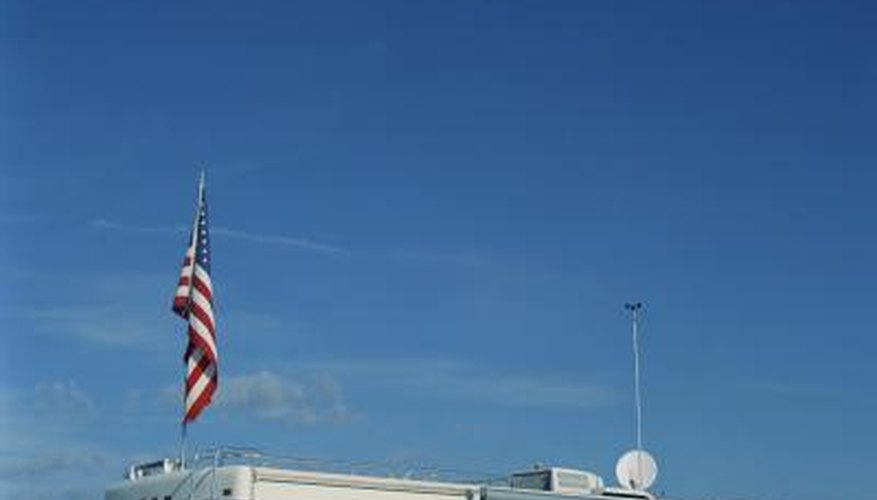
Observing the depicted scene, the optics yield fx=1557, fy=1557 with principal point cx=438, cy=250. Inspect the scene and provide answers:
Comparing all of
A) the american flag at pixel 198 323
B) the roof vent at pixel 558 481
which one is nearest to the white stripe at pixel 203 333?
the american flag at pixel 198 323

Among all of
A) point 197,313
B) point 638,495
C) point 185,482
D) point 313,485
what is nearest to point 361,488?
point 313,485

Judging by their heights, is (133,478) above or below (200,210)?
below

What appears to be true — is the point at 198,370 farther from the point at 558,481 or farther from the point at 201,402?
the point at 558,481

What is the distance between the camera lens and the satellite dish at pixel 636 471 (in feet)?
129

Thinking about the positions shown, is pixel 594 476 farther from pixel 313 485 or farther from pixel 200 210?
pixel 200 210

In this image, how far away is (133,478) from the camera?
33750mm

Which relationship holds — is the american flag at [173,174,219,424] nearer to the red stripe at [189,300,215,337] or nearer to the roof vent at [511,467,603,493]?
the red stripe at [189,300,215,337]

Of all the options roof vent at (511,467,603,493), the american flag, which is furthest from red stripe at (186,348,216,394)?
roof vent at (511,467,603,493)

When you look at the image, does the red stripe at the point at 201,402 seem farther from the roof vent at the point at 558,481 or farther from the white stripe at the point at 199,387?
the roof vent at the point at 558,481

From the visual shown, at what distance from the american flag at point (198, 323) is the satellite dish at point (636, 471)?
1144 centimetres

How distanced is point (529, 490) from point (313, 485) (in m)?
5.65

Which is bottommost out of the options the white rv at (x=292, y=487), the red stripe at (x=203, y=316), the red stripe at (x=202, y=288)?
the white rv at (x=292, y=487)

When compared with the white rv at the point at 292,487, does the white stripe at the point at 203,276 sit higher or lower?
higher

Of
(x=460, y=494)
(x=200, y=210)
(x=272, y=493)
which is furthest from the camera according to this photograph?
(x=200, y=210)
